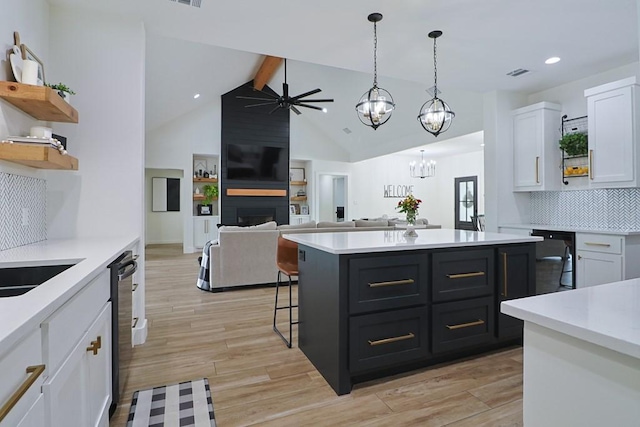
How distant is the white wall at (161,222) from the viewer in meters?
9.51

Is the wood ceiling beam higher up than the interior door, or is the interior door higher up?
the wood ceiling beam

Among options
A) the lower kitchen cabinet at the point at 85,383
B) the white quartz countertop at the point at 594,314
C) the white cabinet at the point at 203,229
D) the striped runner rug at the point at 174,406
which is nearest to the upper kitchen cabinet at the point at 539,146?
the white quartz countertop at the point at 594,314

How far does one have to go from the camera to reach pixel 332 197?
1081 cm

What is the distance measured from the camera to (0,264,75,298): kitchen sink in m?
1.50

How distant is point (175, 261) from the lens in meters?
6.91

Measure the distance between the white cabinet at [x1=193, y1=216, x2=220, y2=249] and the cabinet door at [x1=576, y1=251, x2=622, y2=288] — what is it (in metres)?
7.48

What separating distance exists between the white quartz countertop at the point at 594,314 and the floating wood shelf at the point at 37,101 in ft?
8.41

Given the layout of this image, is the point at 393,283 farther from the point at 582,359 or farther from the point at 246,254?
the point at 246,254

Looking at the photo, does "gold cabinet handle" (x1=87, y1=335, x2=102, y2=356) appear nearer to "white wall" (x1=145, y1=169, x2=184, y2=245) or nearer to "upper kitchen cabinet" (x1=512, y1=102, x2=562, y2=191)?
"upper kitchen cabinet" (x1=512, y1=102, x2=562, y2=191)

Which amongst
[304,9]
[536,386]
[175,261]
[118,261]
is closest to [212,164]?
[175,261]

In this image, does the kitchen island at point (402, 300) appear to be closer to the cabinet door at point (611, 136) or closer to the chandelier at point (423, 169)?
the cabinet door at point (611, 136)

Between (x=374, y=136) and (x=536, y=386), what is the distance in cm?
869

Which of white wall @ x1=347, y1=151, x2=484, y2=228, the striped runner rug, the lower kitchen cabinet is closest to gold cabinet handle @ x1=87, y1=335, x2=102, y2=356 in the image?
the lower kitchen cabinet

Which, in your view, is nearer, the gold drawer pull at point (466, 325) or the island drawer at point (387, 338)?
the island drawer at point (387, 338)
